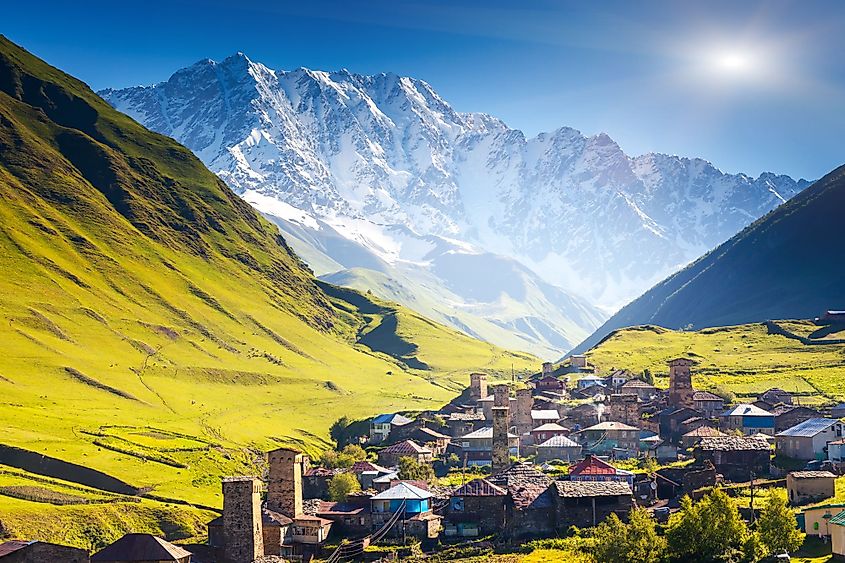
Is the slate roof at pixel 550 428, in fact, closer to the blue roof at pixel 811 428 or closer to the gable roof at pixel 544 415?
the gable roof at pixel 544 415

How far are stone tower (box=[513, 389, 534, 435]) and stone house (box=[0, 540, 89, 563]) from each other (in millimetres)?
81122

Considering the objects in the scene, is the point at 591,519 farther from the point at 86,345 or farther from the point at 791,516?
the point at 86,345

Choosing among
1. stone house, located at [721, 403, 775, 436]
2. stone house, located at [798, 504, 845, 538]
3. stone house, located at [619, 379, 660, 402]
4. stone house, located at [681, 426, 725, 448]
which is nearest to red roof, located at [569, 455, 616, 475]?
stone house, located at [681, 426, 725, 448]

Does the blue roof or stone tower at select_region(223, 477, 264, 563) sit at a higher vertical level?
the blue roof

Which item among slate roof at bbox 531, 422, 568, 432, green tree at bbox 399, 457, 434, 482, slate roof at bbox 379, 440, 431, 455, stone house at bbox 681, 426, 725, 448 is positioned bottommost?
green tree at bbox 399, 457, 434, 482

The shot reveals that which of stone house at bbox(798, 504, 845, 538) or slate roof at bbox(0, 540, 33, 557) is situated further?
slate roof at bbox(0, 540, 33, 557)

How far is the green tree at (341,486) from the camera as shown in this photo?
114 meters

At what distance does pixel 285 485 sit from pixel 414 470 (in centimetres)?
2346

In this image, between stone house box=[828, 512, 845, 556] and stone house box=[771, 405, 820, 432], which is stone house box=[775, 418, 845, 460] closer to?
stone house box=[771, 405, 820, 432]

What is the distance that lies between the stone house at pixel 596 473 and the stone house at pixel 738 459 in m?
7.83

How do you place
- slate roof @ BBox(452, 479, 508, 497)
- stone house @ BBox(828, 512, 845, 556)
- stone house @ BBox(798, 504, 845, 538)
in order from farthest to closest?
1. slate roof @ BBox(452, 479, 508, 497)
2. stone house @ BBox(798, 504, 845, 538)
3. stone house @ BBox(828, 512, 845, 556)

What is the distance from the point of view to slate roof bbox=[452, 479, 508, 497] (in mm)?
96812

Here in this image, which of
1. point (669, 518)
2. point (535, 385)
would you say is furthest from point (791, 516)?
point (535, 385)

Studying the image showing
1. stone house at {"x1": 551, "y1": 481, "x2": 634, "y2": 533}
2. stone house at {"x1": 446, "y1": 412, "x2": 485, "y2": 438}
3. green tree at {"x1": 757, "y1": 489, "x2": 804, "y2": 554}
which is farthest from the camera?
stone house at {"x1": 446, "y1": 412, "x2": 485, "y2": 438}
